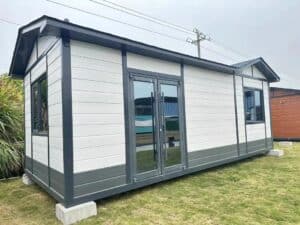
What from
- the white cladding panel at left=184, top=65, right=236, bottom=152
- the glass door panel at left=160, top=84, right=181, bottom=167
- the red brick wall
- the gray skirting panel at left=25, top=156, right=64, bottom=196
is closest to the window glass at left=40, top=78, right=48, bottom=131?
the gray skirting panel at left=25, top=156, right=64, bottom=196

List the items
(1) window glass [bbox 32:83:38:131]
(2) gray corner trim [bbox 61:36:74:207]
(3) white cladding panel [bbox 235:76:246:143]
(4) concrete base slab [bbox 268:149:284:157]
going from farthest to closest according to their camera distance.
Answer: (4) concrete base slab [bbox 268:149:284:157] < (3) white cladding panel [bbox 235:76:246:143] < (1) window glass [bbox 32:83:38:131] < (2) gray corner trim [bbox 61:36:74:207]

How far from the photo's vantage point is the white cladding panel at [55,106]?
393 cm

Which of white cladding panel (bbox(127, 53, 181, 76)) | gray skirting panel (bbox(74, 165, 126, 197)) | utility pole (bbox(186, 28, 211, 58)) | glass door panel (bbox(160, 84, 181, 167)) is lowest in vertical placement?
gray skirting panel (bbox(74, 165, 126, 197))

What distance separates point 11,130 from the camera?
6.99 metres

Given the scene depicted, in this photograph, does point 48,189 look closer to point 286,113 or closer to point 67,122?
point 67,122

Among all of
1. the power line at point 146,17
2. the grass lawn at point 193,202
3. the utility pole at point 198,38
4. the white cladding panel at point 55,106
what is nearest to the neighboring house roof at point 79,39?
the white cladding panel at point 55,106

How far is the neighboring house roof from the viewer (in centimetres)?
381

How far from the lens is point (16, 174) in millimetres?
7105

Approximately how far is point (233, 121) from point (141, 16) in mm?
7960

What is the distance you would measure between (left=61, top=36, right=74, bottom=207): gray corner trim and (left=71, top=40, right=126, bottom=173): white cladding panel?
0.25 feet

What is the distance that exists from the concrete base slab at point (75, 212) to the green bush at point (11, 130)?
346 centimetres

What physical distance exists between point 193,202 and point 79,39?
3.08m

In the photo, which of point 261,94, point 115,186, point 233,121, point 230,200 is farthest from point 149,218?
point 261,94

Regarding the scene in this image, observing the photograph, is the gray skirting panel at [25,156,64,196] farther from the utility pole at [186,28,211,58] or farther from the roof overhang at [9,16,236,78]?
the utility pole at [186,28,211,58]
